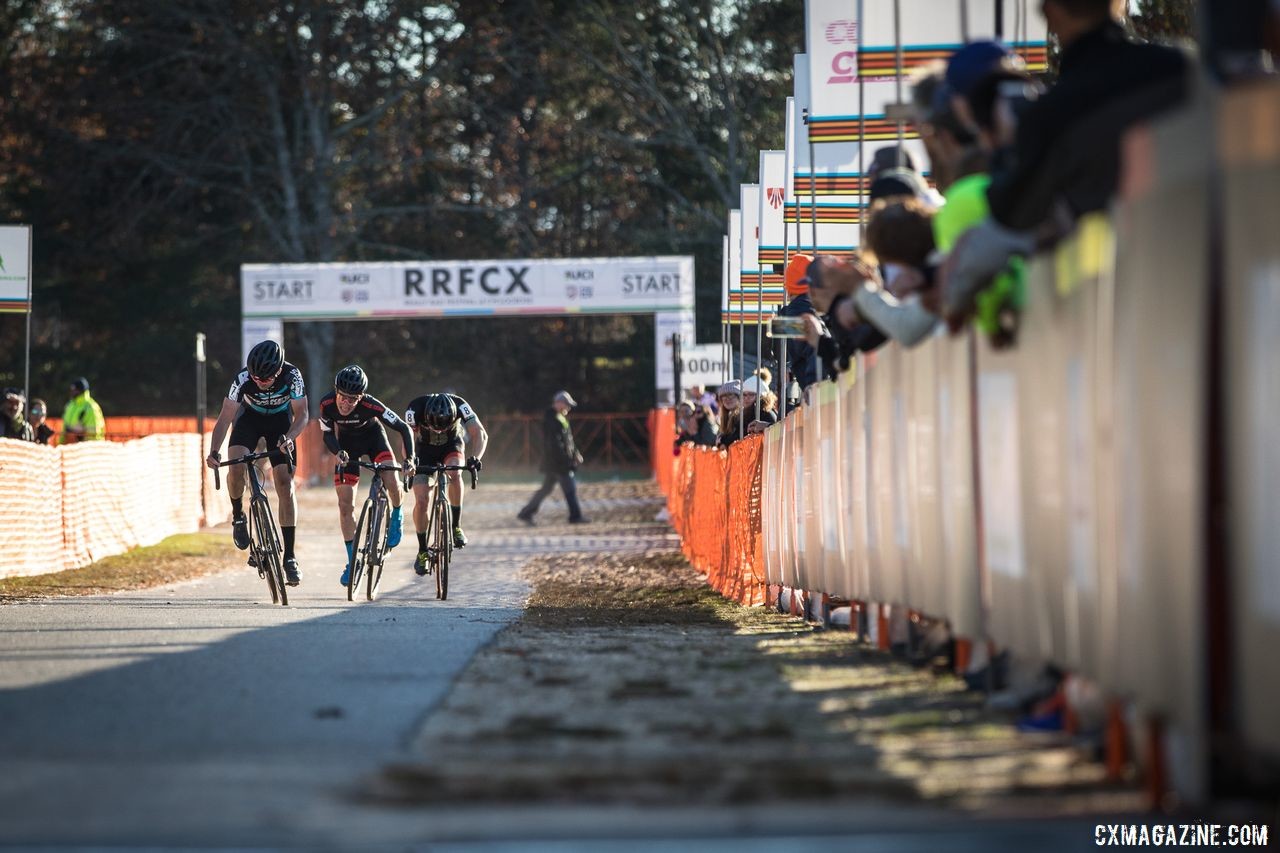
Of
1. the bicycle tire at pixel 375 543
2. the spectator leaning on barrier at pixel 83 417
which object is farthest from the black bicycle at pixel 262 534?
the spectator leaning on barrier at pixel 83 417

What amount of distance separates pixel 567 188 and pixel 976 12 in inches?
1744

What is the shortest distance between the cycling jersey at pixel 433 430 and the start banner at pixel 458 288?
79.2 feet

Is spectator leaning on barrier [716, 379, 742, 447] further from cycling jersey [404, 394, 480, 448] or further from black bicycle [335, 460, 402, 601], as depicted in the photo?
black bicycle [335, 460, 402, 601]

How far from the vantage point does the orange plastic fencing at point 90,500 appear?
16.2 m

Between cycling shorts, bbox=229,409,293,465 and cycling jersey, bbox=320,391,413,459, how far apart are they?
0.51 m

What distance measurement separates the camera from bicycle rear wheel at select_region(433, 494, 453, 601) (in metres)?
14.3

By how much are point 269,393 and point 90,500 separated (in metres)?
6.70

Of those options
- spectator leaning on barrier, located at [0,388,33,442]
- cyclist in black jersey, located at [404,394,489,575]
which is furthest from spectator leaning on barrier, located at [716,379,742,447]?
spectator leaning on barrier, located at [0,388,33,442]

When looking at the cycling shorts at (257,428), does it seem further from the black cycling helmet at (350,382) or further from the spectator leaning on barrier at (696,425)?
the spectator leaning on barrier at (696,425)

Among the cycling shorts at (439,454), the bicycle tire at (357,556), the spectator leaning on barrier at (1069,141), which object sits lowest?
the bicycle tire at (357,556)

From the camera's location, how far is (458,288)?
128 ft

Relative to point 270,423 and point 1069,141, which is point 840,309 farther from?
point 270,423

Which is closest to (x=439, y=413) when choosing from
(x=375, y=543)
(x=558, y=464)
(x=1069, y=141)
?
(x=375, y=543)

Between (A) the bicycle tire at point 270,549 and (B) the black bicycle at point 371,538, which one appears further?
(B) the black bicycle at point 371,538
